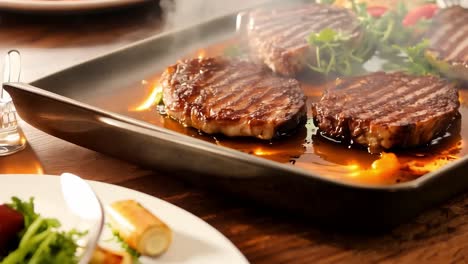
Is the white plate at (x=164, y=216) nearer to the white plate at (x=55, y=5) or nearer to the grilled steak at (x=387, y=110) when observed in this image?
the grilled steak at (x=387, y=110)

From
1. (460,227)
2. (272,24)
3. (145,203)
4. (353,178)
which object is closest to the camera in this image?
(145,203)

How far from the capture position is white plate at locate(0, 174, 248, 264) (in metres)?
1.78

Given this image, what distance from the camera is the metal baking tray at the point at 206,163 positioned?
1.92 metres

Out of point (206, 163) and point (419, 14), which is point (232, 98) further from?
point (419, 14)

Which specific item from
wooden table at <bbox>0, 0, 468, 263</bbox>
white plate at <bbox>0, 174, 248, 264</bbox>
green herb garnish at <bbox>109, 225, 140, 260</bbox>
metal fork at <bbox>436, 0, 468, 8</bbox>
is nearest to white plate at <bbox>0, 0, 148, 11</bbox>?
wooden table at <bbox>0, 0, 468, 263</bbox>

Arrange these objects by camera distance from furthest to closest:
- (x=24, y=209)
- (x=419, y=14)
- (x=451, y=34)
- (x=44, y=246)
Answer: (x=419, y=14) < (x=451, y=34) < (x=24, y=209) < (x=44, y=246)

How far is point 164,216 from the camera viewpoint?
75.5 inches

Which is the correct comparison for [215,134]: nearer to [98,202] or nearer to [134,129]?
[134,129]

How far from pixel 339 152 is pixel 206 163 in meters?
0.44

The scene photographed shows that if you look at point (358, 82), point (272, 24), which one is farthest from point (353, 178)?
point (272, 24)

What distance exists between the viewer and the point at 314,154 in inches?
93.0

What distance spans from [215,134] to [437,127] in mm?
633

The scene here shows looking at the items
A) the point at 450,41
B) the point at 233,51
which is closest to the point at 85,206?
the point at 233,51

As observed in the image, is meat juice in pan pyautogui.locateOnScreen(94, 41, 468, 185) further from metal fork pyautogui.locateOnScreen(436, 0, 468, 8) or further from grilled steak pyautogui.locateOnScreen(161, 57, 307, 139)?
metal fork pyautogui.locateOnScreen(436, 0, 468, 8)
